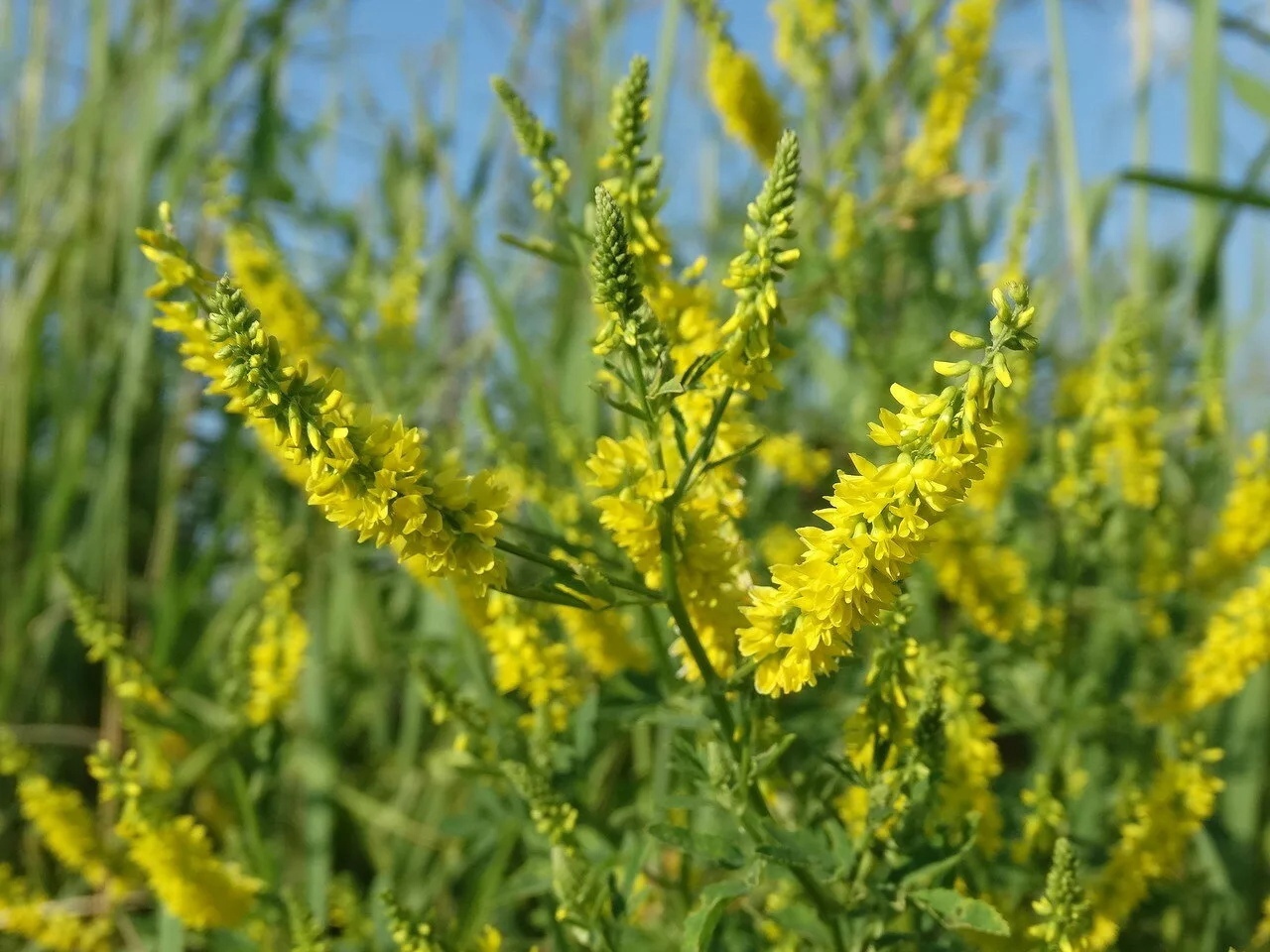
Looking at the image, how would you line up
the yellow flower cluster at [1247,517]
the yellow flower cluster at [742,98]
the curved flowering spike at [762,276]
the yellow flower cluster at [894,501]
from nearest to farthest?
the yellow flower cluster at [894,501], the curved flowering spike at [762,276], the yellow flower cluster at [1247,517], the yellow flower cluster at [742,98]

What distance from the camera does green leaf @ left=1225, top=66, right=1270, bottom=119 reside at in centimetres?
181

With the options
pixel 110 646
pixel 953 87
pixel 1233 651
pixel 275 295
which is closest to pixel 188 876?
pixel 110 646

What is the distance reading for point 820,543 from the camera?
0.86 metres

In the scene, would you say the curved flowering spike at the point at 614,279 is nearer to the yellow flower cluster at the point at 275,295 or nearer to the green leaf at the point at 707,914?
the green leaf at the point at 707,914

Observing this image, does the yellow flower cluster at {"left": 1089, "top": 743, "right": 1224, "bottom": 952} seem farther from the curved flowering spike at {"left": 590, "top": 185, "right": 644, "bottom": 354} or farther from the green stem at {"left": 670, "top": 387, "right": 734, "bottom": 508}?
the curved flowering spike at {"left": 590, "top": 185, "right": 644, "bottom": 354}

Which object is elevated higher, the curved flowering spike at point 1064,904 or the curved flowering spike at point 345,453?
the curved flowering spike at point 345,453

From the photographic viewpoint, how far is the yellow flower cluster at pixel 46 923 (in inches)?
65.9

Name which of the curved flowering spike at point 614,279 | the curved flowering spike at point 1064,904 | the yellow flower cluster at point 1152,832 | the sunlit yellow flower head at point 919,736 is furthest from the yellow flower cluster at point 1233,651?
the curved flowering spike at point 614,279

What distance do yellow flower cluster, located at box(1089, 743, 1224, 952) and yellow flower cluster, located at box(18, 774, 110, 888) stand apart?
4.47ft

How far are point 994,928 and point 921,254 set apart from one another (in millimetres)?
1644

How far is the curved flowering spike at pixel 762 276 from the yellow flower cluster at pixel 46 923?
4.36 ft

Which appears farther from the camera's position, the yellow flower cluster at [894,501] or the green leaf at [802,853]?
the green leaf at [802,853]

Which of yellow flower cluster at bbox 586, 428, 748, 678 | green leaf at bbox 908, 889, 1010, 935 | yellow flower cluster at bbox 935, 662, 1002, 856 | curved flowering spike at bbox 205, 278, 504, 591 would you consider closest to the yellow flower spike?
curved flowering spike at bbox 205, 278, 504, 591

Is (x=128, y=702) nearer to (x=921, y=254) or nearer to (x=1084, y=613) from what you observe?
(x=1084, y=613)
